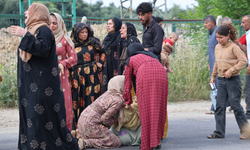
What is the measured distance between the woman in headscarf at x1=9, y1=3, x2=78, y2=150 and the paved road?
1.35m

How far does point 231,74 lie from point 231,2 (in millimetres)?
7269

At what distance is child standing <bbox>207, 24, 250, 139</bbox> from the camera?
4.71 m

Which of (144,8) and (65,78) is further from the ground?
(144,8)

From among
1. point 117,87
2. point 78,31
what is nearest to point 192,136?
point 117,87

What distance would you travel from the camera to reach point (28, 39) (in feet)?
9.86

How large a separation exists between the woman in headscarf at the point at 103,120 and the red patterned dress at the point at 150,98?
25 cm

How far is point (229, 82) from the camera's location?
4.75 meters

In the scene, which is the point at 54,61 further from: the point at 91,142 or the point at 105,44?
the point at 105,44

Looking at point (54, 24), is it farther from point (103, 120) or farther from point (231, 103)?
point (231, 103)

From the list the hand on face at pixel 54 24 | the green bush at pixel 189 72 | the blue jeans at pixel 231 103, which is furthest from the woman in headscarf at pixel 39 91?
the green bush at pixel 189 72

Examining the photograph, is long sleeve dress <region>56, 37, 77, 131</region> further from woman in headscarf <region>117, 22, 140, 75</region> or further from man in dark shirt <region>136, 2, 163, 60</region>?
man in dark shirt <region>136, 2, 163, 60</region>

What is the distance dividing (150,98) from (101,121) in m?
0.85

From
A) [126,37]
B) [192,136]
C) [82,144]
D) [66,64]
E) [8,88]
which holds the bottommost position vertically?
[192,136]

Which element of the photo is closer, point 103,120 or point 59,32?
point 103,120
